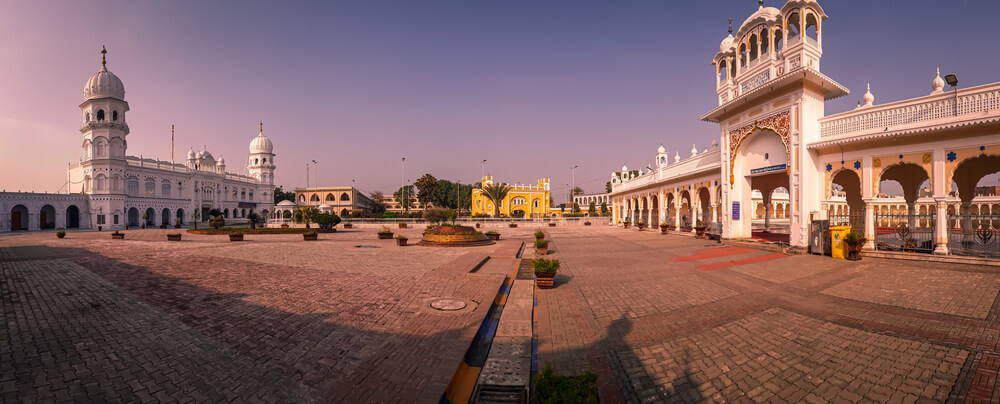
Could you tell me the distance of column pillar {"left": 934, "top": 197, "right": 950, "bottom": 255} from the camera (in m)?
11.7

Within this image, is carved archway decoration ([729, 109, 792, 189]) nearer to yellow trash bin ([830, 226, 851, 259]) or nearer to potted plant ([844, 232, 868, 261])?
yellow trash bin ([830, 226, 851, 259])

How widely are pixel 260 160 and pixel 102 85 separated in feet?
91.3

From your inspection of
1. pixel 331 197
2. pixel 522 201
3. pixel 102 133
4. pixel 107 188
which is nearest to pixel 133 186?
pixel 107 188

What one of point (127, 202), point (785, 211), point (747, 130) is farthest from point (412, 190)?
point (747, 130)

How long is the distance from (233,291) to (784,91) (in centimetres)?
2145

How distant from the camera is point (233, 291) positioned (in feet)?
26.7

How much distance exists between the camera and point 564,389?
276 cm

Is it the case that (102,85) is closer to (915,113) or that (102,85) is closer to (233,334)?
(233,334)

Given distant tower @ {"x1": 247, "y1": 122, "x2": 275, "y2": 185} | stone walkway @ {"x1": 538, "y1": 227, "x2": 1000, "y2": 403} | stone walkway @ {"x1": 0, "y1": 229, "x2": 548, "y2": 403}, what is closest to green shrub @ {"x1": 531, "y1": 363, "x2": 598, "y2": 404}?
stone walkway @ {"x1": 538, "y1": 227, "x2": 1000, "y2": 403}

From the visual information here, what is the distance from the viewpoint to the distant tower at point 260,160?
69.6 m

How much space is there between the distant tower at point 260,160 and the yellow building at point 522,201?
140 ft

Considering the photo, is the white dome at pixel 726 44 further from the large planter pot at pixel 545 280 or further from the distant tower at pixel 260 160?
the distant tower at pixel 260 160

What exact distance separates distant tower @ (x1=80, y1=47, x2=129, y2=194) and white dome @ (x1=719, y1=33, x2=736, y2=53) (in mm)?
64234

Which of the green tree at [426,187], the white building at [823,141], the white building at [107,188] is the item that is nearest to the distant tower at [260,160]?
the white building at [107,188]
